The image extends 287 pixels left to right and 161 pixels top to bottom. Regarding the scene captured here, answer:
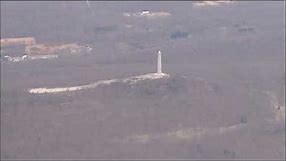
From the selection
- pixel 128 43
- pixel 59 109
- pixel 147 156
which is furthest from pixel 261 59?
pixel 147 156

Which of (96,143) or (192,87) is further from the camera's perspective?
(192,87)

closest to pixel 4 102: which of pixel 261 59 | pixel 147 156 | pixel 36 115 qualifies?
pixel 36 115

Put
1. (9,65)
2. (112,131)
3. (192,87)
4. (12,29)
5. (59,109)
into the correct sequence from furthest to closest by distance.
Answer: (12,29)
(9,65)
(192,87)
(59,109)
(112,131)

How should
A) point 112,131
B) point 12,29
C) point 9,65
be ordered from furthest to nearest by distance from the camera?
point 12,29 → point 9,65 → point 112,131

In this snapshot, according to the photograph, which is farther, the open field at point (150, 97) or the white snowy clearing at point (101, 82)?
the white snowy clearing at point (101, 82)

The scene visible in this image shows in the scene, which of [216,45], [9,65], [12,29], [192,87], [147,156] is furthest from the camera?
[12,29]

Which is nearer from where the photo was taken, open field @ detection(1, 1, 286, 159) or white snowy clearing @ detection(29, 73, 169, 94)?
open field @ detection(1, 1, 286, 159)

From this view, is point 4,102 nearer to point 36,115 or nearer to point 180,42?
point 36,115

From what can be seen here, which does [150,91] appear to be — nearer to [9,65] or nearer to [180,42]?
[9,65]

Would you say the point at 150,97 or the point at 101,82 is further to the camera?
the point at 101,82
